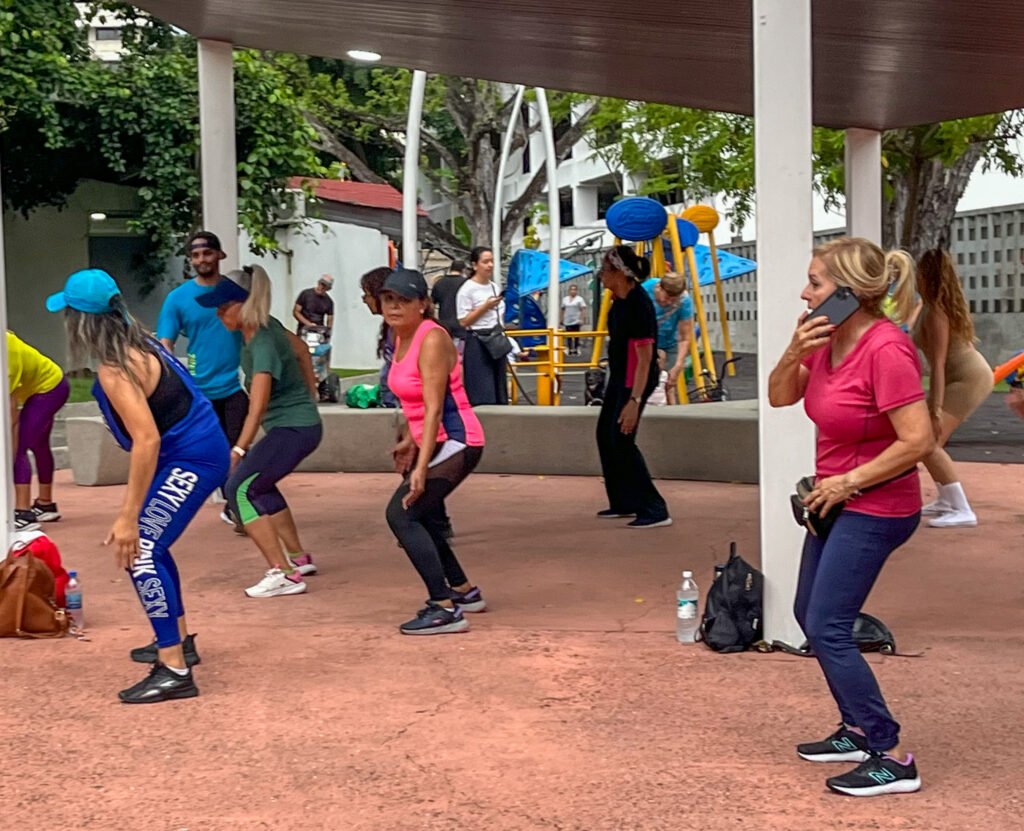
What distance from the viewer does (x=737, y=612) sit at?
20.0 feet

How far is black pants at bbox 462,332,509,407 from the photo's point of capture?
13.1 metres

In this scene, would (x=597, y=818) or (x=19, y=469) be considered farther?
(x=19, y=469)

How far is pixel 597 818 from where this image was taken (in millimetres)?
4129

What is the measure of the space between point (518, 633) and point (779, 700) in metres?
1.56

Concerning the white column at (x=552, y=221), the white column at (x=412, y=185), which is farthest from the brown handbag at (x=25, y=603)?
the white column at (x=552, y=221)

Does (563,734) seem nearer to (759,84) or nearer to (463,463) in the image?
(463,463)

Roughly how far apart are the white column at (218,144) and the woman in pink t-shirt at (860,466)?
7112 millimetres

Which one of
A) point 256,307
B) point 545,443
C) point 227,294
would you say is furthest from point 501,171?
point 256,307

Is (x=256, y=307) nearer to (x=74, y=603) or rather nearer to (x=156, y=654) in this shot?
(x=74, y=603)

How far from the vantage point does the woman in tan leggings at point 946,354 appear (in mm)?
8688

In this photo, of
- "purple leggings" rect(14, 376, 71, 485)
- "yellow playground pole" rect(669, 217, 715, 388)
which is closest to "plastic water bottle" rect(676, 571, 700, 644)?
"purple leggings" rect(14, 376, 71, 485)

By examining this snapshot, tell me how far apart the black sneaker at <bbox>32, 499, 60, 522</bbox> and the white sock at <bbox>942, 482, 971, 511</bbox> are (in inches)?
248

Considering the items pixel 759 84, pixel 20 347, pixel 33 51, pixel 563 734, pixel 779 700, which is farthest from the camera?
pixel 33 51

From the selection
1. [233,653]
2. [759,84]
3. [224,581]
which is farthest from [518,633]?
Result: [759,84]
